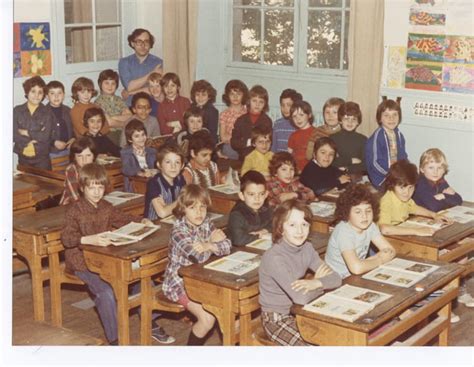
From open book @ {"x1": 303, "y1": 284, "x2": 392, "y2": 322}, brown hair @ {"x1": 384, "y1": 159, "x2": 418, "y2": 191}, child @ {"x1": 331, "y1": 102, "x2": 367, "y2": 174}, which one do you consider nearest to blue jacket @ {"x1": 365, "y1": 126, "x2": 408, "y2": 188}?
child @ {"x1": 331, "y1": 102, "x2": 367, "y2": 174}

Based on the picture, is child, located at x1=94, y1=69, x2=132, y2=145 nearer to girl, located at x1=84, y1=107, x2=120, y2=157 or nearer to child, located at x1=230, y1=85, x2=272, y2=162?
girl, located at x1=84, y1=107, x2=120, y2=157

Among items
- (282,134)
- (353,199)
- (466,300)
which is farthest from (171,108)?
(353,199)

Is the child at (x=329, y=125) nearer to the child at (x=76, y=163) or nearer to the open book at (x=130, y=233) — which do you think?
the child at (x=76, y=163)

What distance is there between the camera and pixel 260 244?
4848mm

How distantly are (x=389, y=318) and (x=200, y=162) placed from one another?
268 centimetres

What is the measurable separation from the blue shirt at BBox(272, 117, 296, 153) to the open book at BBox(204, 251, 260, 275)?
3.09 meters

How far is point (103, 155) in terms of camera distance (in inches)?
286

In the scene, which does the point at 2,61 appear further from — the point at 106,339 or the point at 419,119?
the point at 419,119

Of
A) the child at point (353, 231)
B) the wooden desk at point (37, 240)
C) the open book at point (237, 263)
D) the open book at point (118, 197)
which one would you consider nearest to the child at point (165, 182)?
the open book at point (118, 197)

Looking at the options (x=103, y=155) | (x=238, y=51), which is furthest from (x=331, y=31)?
(x=103, y=155)

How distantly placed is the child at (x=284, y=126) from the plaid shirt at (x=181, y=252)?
2.93m

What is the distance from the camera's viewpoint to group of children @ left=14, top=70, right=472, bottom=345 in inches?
170

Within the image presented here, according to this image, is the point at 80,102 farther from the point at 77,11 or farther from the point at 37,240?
the point at 37,240

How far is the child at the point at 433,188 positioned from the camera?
230 inches
